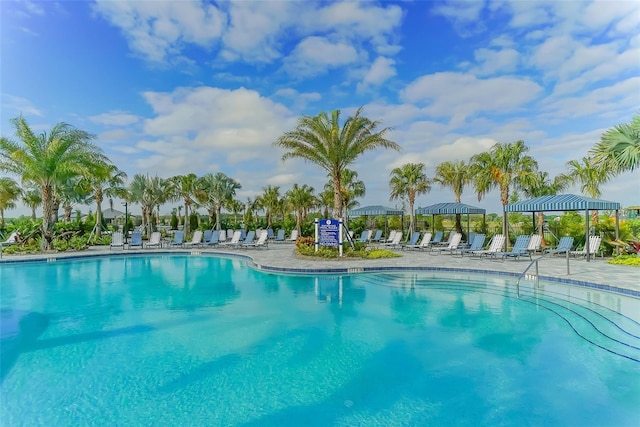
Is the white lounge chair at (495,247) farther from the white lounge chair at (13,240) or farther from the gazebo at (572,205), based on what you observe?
the white lounge chair at (13,240)

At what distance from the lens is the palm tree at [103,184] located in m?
20.8

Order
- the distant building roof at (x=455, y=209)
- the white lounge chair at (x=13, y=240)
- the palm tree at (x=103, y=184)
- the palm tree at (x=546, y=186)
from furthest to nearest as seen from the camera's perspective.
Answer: the palm tree at (x=103, y=184) < the white lounge chair at (x=13, y=240) < the palm tree at (x=546, y=186) < the distant building roof at (x=455, y=209)

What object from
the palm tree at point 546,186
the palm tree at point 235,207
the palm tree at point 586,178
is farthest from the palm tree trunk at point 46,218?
the palm tree at point 586,178

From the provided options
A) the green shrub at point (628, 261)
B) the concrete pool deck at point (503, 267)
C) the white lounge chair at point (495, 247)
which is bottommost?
the concrete pool deck at point (503, 267)

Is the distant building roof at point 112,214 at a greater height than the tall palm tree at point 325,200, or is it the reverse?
the tall palm tree at point 325,200

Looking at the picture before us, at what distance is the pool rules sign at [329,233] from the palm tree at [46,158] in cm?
1342

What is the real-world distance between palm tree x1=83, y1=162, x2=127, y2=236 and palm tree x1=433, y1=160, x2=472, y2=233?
2062 centimetres

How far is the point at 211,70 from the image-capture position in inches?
629

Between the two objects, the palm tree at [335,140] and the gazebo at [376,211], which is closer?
the palm tree at [335,140]

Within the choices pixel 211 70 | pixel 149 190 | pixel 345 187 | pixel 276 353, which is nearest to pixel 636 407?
pixel 276 353

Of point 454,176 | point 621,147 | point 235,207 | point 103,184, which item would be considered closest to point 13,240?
point 103,184

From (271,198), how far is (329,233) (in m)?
17.1

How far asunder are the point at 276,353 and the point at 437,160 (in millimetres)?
20013

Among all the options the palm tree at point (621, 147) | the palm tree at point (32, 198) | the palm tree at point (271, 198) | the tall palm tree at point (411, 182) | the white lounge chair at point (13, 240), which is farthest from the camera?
the palm tree at point (32, 198)
